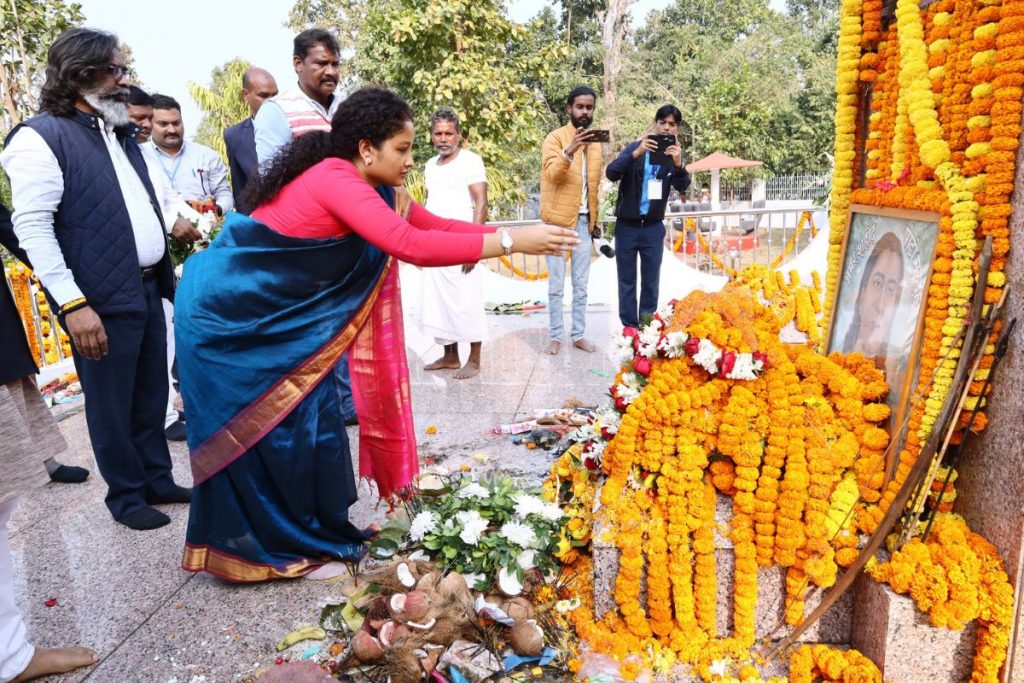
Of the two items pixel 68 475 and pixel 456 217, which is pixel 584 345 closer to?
pixel 456 217

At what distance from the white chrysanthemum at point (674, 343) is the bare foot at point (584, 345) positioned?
384cm

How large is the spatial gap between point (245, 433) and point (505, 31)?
445 inches

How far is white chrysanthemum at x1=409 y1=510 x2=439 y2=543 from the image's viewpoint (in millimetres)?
2904

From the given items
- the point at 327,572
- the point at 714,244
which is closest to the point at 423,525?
the point at 327,572

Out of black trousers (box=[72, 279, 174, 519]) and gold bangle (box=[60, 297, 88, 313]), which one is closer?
gold bangle (box=[60, 297, 88, 313])

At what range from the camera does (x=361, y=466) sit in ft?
11.0

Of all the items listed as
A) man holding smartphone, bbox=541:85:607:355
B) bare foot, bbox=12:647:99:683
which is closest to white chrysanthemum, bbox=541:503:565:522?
bare foot, bbox=12:647:99:683

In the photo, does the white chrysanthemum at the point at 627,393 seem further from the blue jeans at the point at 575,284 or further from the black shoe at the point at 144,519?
the blue jeans at the point at 575,284

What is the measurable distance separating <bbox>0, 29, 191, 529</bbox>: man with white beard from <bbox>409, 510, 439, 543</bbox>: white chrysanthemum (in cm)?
157

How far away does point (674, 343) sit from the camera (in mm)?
2744

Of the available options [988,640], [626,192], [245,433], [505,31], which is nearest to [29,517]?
[245,433]

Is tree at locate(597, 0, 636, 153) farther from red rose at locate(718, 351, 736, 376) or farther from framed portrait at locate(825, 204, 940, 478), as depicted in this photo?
red rose at locate(718, 351, 736, 376)

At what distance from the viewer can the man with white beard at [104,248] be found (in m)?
3.17

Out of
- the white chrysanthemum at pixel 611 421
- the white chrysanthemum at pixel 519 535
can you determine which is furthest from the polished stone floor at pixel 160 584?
the white chrysanthemum at pixel 611 421
